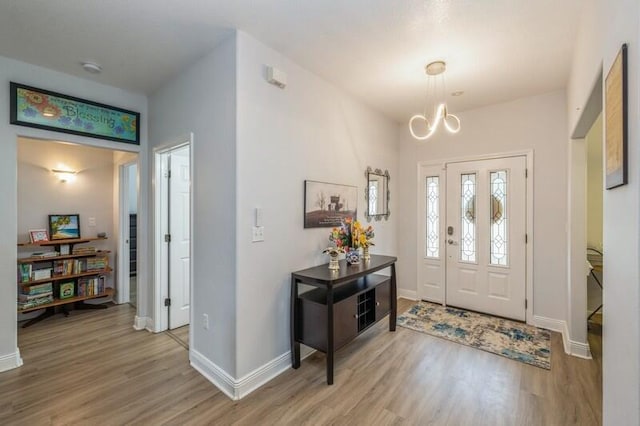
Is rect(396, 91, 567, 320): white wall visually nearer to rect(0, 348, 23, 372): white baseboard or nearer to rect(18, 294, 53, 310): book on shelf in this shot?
rect(0, 348, 23, 372): white baseboard

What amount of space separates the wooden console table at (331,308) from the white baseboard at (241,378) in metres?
0.14

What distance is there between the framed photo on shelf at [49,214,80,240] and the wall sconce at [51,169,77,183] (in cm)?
49

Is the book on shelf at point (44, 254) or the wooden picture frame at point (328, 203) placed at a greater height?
the wooden picture frame at point (328, 203)

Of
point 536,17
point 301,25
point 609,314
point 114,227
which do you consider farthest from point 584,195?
point 114,227

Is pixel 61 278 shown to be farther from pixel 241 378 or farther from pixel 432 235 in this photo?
pixel 432 235

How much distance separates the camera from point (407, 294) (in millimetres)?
4418

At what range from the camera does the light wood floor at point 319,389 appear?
196 centimetres

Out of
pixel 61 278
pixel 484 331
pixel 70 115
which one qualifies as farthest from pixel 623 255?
pixel 61 278

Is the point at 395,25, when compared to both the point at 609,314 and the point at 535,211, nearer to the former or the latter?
the point at 609,314

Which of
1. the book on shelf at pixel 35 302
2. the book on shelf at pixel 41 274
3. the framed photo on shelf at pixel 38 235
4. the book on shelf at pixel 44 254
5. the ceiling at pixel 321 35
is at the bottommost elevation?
the book on shelf at pixel 35 302

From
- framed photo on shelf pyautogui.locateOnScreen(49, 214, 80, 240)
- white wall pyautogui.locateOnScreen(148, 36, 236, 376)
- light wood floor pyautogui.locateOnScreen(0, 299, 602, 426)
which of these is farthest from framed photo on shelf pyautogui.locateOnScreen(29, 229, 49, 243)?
white wall pyautogui.locateOnScreen(148, 36, 236, 376)

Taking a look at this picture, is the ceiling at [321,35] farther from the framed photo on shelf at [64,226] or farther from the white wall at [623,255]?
the framed photo on shelf at [64,226]

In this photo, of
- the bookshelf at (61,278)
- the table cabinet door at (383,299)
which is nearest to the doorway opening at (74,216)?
the bookshelf at (61,278)

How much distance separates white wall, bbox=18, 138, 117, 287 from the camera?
372 centimetres
